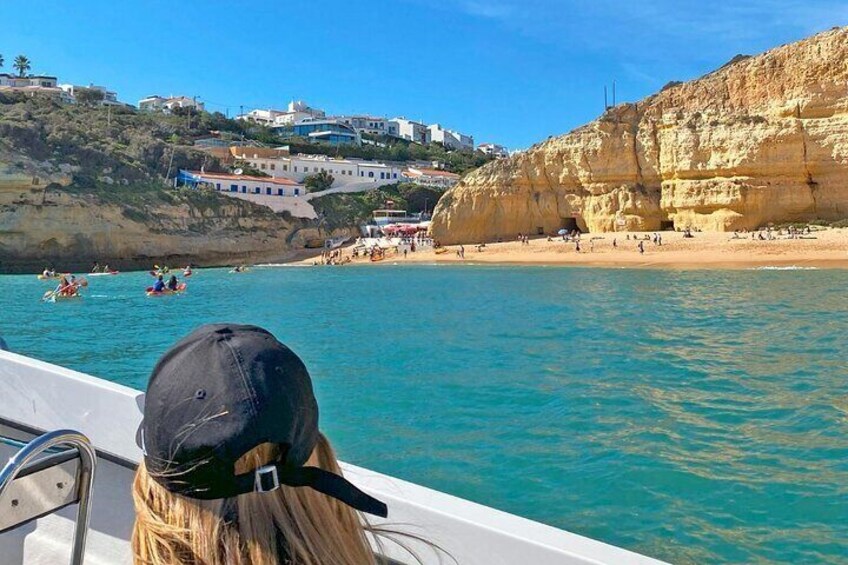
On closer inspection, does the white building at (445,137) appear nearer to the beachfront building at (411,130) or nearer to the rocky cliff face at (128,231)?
the beachfront building at (411,130)

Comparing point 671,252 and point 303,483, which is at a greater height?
point 303,483

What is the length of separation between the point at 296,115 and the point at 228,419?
13523 cm

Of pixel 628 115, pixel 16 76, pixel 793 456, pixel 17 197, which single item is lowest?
pixel 793 456

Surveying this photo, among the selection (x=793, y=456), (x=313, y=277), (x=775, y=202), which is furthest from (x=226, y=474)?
(x=775, y=202)

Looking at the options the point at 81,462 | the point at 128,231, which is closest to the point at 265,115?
the point at 128,231

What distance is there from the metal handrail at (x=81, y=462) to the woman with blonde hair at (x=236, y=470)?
46 centimetres

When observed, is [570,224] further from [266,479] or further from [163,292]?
[266,479]

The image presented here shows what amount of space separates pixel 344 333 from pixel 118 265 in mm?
40084

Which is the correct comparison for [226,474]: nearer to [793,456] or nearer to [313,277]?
[793,456]

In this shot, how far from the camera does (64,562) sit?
3168 millimetres

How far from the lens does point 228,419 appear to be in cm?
121

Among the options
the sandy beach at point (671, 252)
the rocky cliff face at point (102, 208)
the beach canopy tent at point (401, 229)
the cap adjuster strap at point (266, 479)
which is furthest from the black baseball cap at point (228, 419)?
the beach canopy tent at point (401, 229)

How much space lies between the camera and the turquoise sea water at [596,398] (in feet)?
19.2

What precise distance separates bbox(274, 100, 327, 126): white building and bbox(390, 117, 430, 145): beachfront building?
1575cm
